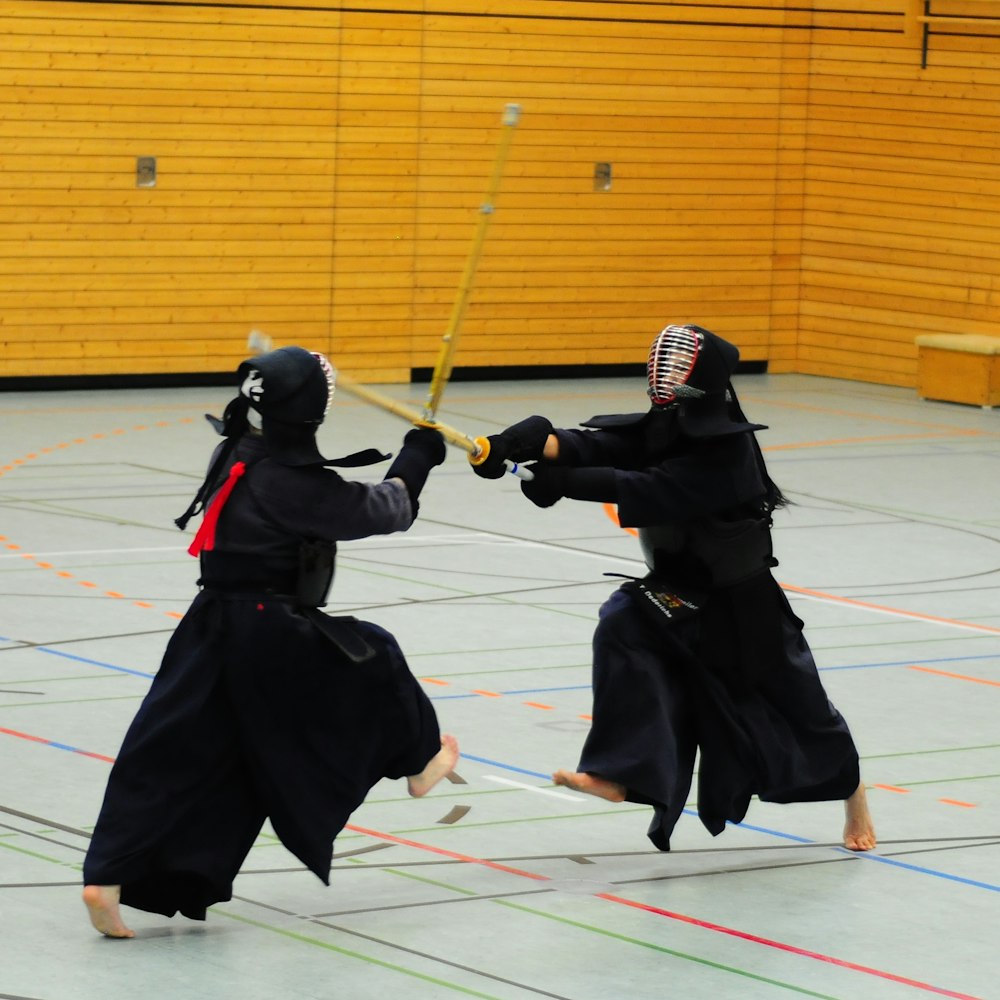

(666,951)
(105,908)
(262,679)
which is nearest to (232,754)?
(262,679)

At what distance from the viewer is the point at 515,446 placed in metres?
6.05

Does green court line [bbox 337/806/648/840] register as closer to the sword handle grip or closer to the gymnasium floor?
the gymnasium floor

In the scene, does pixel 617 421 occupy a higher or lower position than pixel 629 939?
higher

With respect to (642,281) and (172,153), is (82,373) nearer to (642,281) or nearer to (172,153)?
(172,153)

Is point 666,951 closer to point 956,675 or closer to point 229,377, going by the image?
point 956,675

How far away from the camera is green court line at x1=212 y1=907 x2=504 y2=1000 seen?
4965 mm

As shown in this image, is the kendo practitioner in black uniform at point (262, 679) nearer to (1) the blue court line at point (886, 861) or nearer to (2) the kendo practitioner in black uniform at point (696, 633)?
(2) the kendo practitioner in black uniform at point (696, 633)

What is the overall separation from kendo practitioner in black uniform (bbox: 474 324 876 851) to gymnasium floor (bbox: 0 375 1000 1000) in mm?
304

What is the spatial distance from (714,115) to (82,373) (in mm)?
6631

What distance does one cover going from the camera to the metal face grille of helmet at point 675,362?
598 centimetres

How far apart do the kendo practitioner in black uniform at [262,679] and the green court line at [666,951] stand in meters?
0.58

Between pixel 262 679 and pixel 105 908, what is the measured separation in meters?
0.70

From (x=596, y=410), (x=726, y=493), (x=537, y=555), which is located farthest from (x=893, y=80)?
(x=726, y=493)

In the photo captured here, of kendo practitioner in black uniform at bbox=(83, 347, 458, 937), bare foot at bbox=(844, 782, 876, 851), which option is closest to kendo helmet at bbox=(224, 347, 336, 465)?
kendo practitioner in black uniform at bbox=(83, 347, 458, 937)
